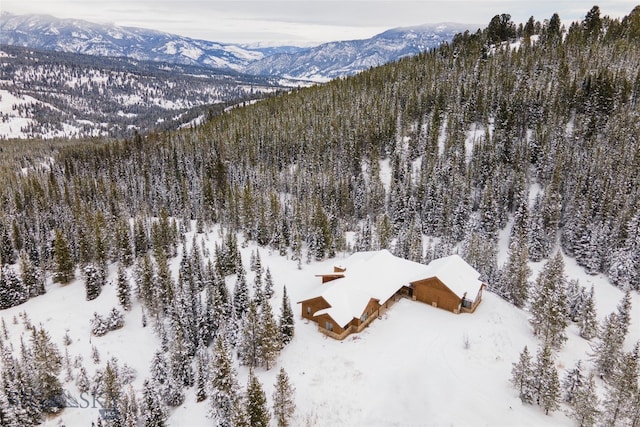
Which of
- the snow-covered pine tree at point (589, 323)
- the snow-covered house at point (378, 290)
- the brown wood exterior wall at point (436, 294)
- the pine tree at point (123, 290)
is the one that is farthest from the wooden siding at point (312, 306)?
the pine tree at point (123, 290)

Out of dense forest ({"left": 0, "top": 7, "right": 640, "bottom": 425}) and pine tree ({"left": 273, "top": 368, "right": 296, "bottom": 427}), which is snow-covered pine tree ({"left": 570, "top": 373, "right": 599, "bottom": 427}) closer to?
dense forest ({"left": 0, "top": 7, "right": 640, "bottom": 425})

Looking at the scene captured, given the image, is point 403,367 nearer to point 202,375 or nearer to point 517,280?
point 202,375

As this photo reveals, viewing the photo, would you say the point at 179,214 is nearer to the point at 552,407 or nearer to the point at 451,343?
the point at 451,343

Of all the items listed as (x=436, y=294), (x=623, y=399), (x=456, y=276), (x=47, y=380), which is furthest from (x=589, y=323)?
(x=47, y=380)

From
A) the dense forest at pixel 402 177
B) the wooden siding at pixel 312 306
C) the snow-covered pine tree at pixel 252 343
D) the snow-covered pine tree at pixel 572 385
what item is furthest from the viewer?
the dense forest at pixel 402 177

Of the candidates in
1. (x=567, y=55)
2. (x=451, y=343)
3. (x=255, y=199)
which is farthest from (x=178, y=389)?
(x=567, y=55)

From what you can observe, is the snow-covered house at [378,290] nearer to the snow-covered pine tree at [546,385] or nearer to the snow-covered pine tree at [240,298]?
the snow-covered pine tree at [240,298]
